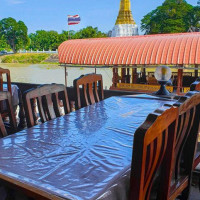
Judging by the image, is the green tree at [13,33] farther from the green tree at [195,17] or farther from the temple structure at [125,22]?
the temple structure at [125,22]

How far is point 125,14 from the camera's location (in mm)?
16469

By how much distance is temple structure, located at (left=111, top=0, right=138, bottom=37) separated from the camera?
1605 centimetres

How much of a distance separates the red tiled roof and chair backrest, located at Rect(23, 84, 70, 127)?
4.69 metres

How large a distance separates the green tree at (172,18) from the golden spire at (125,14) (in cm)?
1214

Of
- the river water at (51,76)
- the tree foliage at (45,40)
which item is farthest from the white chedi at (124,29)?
the tree foliage at (45,40)

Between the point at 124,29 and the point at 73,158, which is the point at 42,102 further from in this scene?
the point at 124,29

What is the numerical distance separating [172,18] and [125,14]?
46.4 ft

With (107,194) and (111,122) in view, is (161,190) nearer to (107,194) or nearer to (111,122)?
(107,194)

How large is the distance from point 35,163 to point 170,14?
30.2 metres

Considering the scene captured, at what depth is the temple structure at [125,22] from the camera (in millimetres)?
16047

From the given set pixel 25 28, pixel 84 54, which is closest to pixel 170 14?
pixel 84 54

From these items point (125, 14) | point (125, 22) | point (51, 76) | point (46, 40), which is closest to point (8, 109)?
point (125, 22)

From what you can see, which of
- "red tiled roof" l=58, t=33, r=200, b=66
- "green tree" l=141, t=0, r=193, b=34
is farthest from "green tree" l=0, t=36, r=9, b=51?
"red tiled roof" l=58, t=33, r=200, b=66

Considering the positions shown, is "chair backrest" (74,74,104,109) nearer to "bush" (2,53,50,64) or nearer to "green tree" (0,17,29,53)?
"bush" (2,53,50,64)
